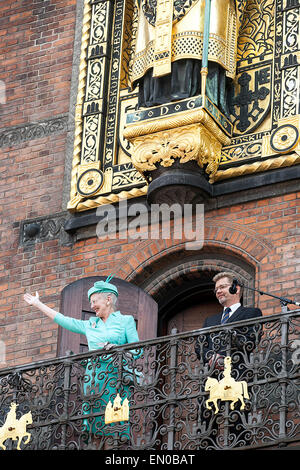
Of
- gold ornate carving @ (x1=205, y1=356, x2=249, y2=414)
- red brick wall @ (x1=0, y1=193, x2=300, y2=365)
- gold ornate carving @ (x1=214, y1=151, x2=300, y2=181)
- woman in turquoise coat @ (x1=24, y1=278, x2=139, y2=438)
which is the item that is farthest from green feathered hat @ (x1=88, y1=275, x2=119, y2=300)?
gold ornate carving @ (x1=214, y1=151, x2=300, y2=181)

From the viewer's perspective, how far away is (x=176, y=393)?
43.7 ft

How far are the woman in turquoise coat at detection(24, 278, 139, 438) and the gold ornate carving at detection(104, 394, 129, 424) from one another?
95 millimetres

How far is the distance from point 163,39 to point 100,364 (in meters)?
3.56

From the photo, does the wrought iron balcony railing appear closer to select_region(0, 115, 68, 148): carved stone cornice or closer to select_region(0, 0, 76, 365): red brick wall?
select_region(0, 0, 76, 365): red brick wall

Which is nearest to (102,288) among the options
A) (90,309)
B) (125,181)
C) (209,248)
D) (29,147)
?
(90,309)

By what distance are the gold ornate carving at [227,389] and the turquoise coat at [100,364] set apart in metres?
0.77

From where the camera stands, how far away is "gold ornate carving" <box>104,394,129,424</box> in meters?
13.3

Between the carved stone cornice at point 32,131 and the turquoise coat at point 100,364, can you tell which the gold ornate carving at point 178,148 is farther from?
the turquoise coat at point 100,364

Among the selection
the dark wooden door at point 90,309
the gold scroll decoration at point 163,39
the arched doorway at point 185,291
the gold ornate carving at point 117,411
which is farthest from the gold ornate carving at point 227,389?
the gold scroll decoration at point 163,39

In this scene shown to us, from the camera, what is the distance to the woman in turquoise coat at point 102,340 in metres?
13.5

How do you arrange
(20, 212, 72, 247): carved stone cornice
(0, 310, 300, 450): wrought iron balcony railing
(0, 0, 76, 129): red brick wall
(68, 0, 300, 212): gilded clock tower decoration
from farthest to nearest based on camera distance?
(0, 0, 76, 129): red brick wall → (20, 212, 72, 247): carved stone cornice → (68, 0, 300, 212): gilded clock tower decoration → (0, 310, 300, 450): wrought iron balcony railing

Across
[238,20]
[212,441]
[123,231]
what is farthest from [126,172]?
[212,441]
